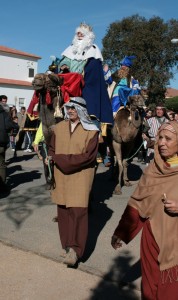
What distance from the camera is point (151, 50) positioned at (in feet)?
132

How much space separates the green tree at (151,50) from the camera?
3991 centimetres

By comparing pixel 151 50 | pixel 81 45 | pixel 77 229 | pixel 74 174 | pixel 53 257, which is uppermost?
pixel 151 50

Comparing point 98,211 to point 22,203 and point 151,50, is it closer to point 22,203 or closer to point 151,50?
point 22,203

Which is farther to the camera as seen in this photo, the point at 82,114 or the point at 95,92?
the point at 95,92

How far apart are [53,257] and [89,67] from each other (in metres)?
3.05

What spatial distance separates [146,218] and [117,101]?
→ 547 centimetres

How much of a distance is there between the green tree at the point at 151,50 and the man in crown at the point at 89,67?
3350cm

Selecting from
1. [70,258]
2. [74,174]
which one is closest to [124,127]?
[74,174]

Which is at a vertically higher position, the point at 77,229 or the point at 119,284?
the point at 77,229

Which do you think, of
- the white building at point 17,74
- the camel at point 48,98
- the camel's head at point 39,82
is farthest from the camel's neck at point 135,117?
the white building at point 17,74

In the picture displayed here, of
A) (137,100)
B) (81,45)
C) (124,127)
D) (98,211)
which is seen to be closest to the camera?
(81,45)

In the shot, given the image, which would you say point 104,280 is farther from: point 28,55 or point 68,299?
point 28,55

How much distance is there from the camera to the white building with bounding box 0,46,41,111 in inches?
2376

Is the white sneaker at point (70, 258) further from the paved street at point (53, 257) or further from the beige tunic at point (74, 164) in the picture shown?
the beige tunic at point (74, 164)
